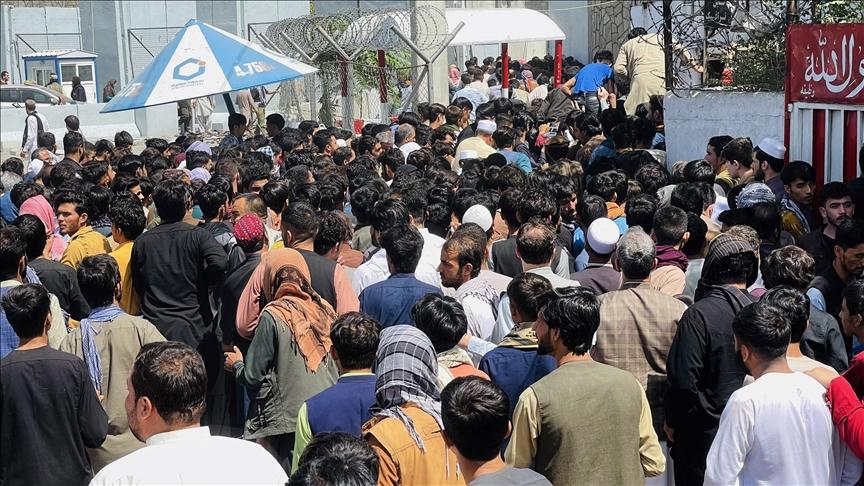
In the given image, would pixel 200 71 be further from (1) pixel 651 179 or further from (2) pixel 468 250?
(2) pixel 468 250

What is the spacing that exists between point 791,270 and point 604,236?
1259 millimetres

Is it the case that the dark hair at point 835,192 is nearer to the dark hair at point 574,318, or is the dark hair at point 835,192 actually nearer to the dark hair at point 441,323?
the dark hair at point 574,318

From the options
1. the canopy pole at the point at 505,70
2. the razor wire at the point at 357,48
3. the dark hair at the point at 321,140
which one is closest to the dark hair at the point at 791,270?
the dark hair at the point at 321,140

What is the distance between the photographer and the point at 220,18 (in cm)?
2936

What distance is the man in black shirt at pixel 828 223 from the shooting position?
6246 millimetres

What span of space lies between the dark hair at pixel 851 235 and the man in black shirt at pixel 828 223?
565 millimetres

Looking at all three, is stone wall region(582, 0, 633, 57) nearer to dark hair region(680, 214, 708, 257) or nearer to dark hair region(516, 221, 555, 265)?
dark hair region(680, 214, 708, 257)

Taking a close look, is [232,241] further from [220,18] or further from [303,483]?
[220,18]

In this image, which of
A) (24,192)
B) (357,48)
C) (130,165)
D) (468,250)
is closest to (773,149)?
(468,250)

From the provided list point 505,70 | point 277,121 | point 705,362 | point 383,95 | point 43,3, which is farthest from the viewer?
point 43,3

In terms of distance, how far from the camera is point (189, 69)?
35.4 ft

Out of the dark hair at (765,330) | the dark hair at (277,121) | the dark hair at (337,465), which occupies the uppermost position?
the dark hair at (277,121)

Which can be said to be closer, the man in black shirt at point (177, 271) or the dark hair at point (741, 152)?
the man in black shirt at point (177, 271)

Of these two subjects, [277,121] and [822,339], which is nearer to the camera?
[822,339]
